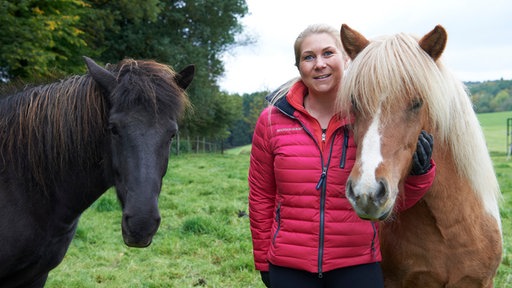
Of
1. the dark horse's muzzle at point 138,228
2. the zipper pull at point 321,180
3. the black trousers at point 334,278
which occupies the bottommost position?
the black trousers at point 334,278

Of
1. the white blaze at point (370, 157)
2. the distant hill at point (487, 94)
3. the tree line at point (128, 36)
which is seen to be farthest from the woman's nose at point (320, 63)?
the tree line at point (128, 36)

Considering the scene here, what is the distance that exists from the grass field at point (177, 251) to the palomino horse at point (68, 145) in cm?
190

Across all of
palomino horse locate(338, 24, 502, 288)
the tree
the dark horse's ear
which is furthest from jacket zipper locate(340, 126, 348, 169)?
the tree

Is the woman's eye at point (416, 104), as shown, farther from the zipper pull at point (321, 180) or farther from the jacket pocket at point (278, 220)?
the jacket pocket at point (278, 220)

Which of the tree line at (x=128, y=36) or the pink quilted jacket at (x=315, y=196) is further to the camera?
the tree line at (x=128, y=36)

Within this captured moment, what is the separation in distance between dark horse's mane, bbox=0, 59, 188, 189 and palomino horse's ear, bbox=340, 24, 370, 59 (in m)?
0.99

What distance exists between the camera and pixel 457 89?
242cm

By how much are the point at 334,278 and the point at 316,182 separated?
1.64ft

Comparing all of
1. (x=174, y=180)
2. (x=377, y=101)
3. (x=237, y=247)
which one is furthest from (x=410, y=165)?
(x=174, y=180)

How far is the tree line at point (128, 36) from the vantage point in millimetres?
11906

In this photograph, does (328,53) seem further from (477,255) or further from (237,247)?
(237,247)

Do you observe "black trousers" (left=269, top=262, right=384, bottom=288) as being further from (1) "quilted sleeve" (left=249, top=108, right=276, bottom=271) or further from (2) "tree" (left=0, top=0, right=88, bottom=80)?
(2) "tree" (left=0, top=0, right=88, bottom=80)

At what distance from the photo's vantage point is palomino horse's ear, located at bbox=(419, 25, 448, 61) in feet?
7.02

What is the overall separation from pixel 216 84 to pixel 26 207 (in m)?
22.9
